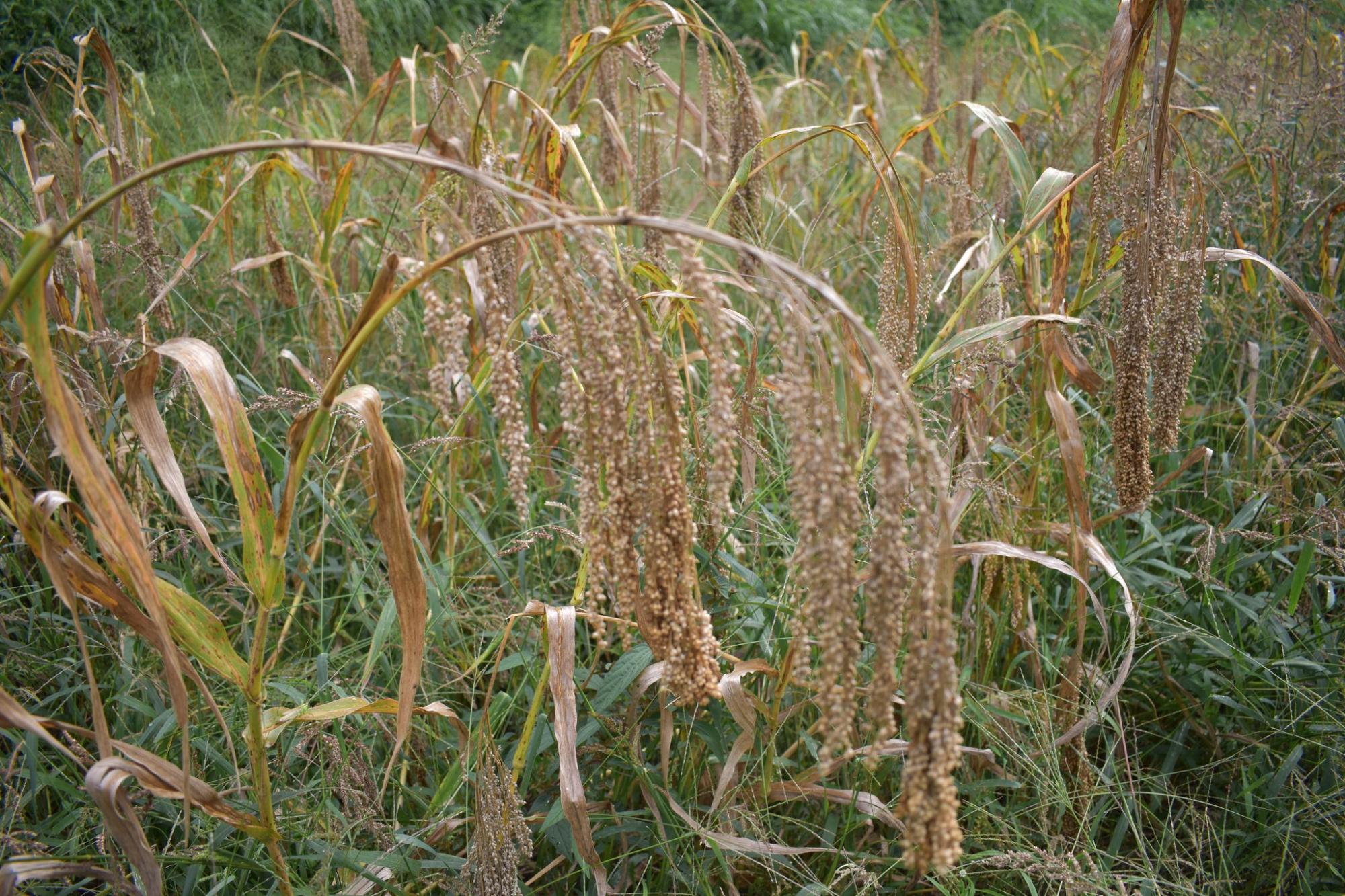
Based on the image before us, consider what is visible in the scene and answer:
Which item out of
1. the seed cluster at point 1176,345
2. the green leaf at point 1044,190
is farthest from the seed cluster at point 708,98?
the seed cluster at point 1176,345

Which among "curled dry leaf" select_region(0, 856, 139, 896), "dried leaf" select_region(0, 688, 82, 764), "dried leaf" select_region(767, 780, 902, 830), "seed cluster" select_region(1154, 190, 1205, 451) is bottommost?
"dried leaf" select_region(767, 780, 902, 830)

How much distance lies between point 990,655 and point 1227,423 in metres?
1.20

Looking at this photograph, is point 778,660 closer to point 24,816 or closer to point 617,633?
point 617,633

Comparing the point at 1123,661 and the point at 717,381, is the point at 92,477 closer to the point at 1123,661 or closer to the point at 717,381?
the point at 717,381

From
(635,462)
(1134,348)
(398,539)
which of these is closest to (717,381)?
(635,462)

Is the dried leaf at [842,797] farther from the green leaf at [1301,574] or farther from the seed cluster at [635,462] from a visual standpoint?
the green leaf at [1301,574]

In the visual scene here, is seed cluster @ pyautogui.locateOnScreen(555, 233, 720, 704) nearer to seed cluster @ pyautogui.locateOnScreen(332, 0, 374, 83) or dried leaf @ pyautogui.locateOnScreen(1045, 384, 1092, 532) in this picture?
dried leaf @ pyautogui.locateOnScreen(1045, 384, 1092, 532)

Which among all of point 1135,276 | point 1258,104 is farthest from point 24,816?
point 1258,104

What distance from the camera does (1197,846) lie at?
4.82 feet

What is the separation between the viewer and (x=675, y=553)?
0.97m

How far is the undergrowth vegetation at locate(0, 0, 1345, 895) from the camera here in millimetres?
948

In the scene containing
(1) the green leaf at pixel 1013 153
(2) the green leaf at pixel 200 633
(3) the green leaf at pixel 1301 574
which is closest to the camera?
(2) the green leaf at pixel 200 633

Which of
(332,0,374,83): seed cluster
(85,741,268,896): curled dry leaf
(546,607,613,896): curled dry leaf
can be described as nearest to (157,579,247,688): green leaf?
(85,741,268,896): curled dry leaf

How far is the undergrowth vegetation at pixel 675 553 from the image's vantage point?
0.95 m
